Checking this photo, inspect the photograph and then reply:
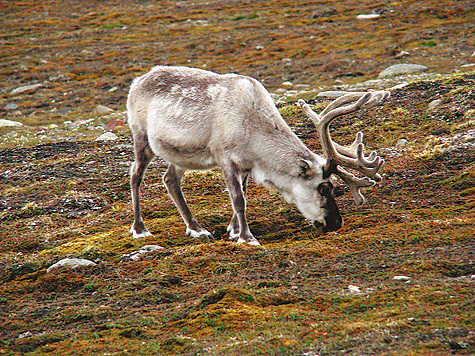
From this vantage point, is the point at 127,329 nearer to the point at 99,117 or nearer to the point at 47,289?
the point at 47,289

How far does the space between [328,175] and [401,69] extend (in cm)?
A: 1410

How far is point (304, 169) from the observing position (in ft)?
26.6

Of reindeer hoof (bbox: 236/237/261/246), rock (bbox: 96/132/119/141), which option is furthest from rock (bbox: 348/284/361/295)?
rock (bbox: 96/132/119/141)

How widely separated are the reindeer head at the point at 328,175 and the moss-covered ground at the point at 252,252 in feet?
1.06

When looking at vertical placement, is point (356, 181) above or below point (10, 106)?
above

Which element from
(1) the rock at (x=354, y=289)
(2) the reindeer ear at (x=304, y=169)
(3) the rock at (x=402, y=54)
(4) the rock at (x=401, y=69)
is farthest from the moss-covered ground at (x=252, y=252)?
(3) the rock at (x=402, y=54)

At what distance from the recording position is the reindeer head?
7.95 meters

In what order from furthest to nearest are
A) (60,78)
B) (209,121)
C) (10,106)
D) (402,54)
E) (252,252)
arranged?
(60,78) < (402,54) < (10,106) < (209,121) < (252,252)

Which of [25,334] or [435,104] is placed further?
[435,104]

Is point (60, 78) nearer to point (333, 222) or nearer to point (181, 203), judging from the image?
point (181, 203)

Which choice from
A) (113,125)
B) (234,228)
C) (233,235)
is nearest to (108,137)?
(113,125)

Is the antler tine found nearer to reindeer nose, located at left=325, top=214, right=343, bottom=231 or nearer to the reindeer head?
the reindeer head

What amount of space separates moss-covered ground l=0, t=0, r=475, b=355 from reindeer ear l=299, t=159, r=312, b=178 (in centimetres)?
96

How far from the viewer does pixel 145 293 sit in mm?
6316
